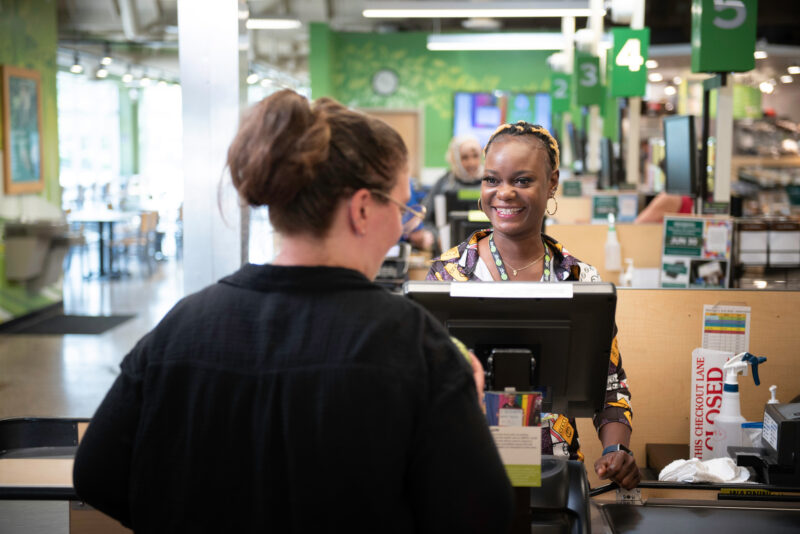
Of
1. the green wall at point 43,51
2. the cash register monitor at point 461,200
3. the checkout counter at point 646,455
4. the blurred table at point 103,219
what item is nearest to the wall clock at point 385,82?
the blurred table at point 103,219

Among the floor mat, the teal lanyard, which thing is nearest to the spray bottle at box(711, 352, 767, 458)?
the teal lanyard

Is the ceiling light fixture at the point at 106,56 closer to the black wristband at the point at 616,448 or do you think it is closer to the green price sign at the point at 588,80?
the green price sign at the point at 588,80

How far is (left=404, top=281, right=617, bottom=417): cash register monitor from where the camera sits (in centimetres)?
156

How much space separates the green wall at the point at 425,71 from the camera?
16172 mm

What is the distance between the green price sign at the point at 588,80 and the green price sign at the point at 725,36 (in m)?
5.02

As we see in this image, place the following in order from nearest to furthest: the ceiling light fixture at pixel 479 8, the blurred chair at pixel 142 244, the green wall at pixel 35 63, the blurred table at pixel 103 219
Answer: the green wall at pixel 35 63 < the ceiling light fixture at pixel 479 8 < the blurred table at pixel 103 219 < the blurred chair at pixel 142 244

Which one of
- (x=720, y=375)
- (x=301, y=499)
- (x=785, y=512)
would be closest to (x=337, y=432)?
(x=301, y=499)

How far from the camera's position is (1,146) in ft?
22.9

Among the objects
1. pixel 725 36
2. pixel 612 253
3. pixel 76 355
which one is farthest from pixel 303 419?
pixel 76 355

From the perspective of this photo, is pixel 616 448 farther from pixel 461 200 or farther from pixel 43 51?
pixel 43 51

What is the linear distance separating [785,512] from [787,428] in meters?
0.21

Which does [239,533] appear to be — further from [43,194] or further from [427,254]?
[43,194]

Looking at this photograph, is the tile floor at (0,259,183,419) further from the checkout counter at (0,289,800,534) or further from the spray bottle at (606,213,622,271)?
the spray bottle at (606,213,622,271)

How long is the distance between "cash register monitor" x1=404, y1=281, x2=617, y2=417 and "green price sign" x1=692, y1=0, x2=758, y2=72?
2.79 m
